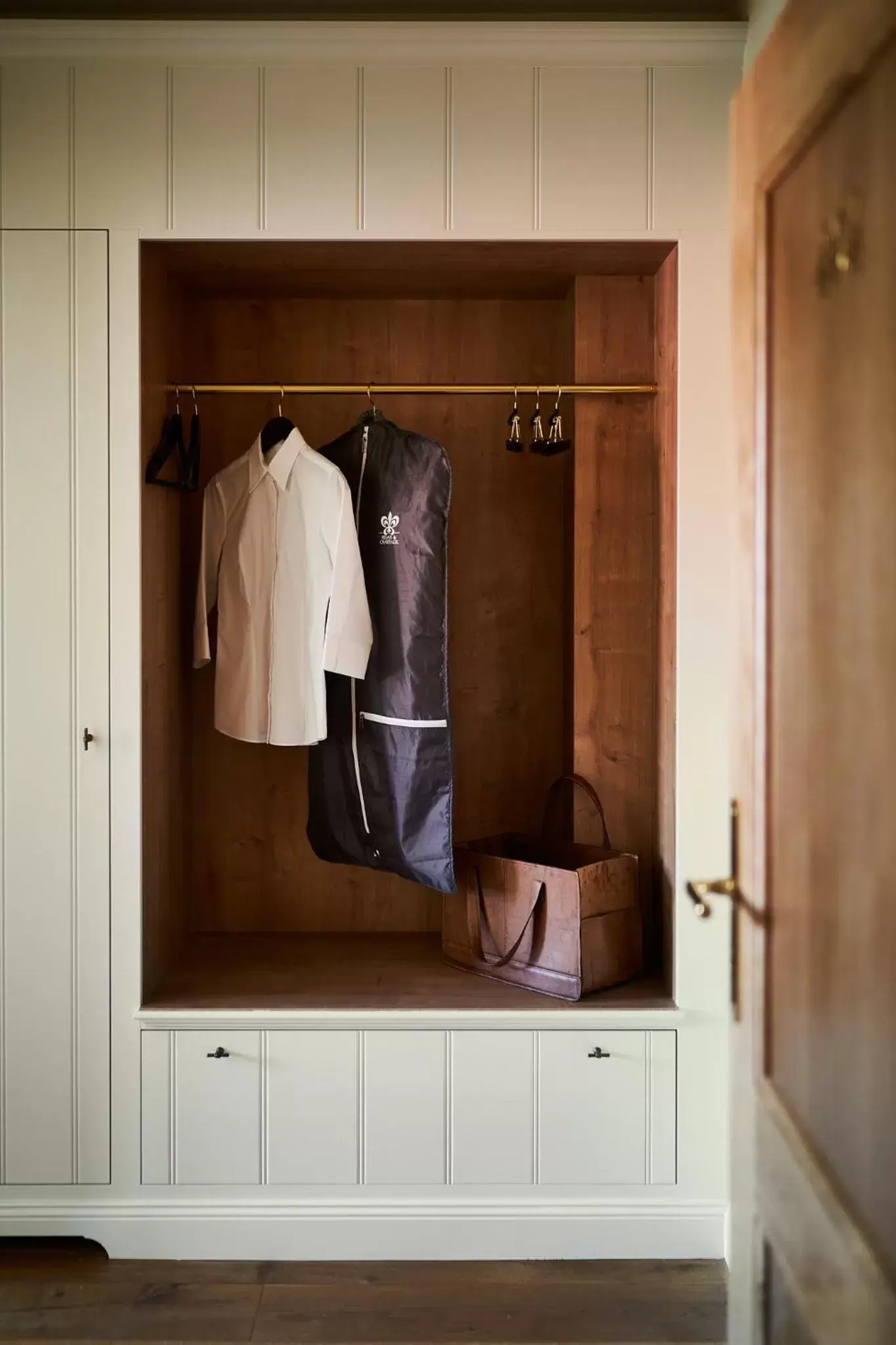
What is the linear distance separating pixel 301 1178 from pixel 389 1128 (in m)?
0.22

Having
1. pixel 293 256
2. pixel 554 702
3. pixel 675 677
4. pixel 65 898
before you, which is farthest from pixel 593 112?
pixel 65 898

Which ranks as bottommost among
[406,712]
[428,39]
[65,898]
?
[65,898]

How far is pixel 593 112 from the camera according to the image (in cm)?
219

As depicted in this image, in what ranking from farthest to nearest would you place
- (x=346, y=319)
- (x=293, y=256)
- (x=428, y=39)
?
(x=346, y=319) → (x=293, y=256) → (x=428, y=39)

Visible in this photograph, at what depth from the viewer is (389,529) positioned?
2398 millimetres

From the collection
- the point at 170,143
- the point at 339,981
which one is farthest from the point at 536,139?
the point at 339,981

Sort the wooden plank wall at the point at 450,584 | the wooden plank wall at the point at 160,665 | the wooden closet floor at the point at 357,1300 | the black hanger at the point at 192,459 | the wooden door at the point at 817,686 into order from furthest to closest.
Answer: the wooden plank wall at the point at 450,584
the black hanger at the point at 192,459
the wooden plank wall at the point at 160,665
the wooden closet floor at the point at 357,1300
the wooden door at the point at 817,686

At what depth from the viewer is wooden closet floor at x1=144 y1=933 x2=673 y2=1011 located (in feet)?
7.46

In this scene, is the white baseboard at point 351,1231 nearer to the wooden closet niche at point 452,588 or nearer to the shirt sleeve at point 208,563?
the wooden closet niche at point 452,588

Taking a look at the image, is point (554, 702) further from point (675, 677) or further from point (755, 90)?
point (755, 90)

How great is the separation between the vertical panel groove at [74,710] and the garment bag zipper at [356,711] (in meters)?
0.62

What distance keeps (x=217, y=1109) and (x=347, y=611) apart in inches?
44.7

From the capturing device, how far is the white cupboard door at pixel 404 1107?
225cm

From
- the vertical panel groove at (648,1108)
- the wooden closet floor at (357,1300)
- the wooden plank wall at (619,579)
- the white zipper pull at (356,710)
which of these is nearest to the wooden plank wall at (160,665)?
the white zipper pull at (356,710)
